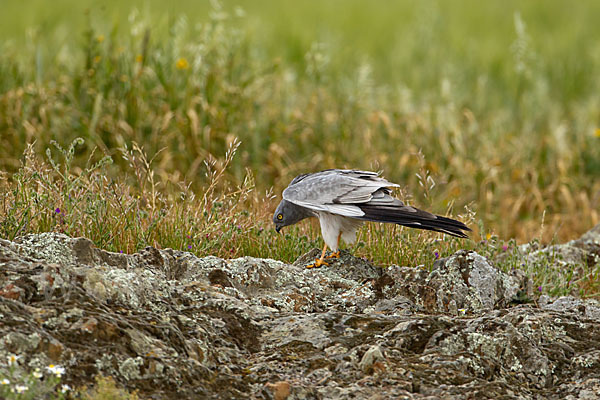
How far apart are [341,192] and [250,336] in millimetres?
1141

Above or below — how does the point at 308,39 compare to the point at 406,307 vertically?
above

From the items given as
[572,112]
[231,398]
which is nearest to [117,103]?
[231,398]

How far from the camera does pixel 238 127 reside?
695 centimetres

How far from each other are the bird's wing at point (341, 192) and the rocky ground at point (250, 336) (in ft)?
1.61

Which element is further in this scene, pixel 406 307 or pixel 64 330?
pixel 406 307

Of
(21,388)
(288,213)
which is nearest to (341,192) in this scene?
(288,213)

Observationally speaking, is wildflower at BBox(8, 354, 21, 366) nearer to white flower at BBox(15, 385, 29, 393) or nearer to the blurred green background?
white flower at BBox(15, 385, 29, 393)

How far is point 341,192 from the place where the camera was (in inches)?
146

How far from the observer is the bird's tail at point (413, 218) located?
338cm

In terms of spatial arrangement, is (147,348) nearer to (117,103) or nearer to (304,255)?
(304,255)

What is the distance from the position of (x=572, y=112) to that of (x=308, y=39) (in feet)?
12.4

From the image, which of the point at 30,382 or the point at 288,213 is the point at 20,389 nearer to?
the point at 30,382

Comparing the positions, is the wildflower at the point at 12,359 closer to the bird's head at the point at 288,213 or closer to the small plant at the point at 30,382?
the small plant at the point at 30,382

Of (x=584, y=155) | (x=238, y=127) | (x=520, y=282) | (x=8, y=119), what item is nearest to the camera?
(x=520, y=282)
